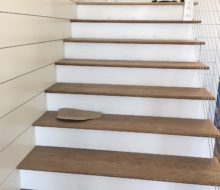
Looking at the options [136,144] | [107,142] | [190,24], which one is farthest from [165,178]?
[190,24]

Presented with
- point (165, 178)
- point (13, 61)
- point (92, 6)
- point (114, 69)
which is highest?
point (92, 6)

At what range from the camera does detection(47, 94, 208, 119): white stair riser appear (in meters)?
1.95

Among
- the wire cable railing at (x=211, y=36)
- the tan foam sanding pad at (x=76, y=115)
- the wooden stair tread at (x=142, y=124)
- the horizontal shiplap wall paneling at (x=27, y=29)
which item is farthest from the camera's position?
the wire cable railing at (x=211, y=36)

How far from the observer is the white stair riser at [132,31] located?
2494 mm

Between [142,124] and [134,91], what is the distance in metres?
0.29

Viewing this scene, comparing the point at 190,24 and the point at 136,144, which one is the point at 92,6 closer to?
the point at 190,24

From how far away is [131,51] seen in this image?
236 centimetres

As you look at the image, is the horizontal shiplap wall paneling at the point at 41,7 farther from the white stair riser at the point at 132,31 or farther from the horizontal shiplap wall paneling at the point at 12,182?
the horizontal shiplap wall paneling at the point at 12,182

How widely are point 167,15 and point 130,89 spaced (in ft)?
3.47

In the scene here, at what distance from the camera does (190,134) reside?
1.71 m

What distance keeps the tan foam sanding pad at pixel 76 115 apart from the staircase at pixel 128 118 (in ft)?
0.13

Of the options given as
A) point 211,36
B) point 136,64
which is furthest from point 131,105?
point 211,36

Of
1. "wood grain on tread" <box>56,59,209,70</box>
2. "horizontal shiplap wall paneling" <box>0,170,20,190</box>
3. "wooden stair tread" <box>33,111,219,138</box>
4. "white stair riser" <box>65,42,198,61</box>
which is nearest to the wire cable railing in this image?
"white stair riser" <box>65,42,198,61</box>

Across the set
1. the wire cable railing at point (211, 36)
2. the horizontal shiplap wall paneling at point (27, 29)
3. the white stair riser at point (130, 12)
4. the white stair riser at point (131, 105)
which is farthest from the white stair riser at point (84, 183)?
the wire cable railing at point (211, 36)
